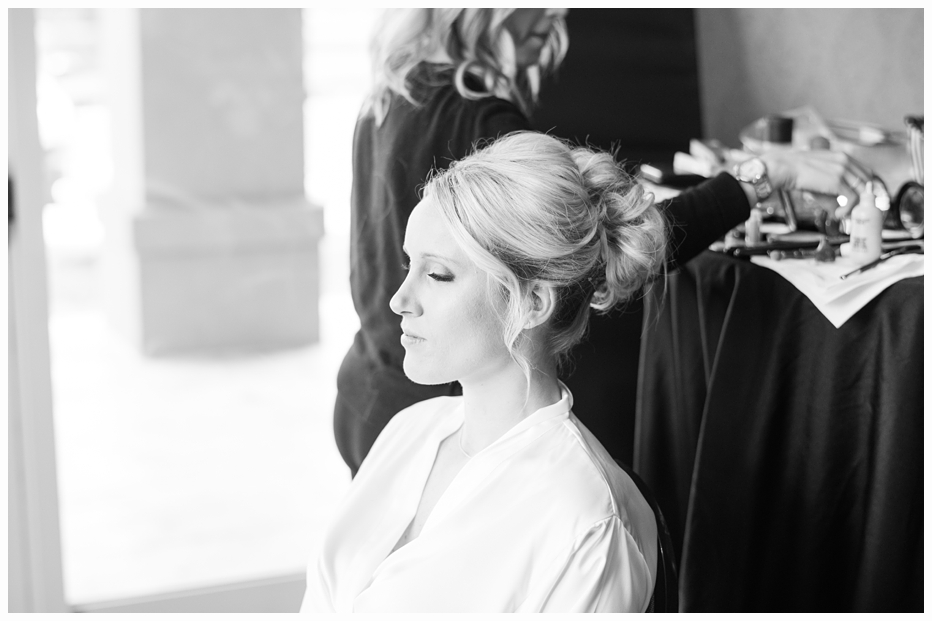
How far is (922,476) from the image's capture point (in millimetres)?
1508

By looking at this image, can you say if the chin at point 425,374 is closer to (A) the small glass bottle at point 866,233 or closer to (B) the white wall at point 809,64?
(A) the small glass bottle at point 866,233

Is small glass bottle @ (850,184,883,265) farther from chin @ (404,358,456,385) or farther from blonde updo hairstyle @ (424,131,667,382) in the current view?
chin @ (404,358,456,385)

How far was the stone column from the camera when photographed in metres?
1.97

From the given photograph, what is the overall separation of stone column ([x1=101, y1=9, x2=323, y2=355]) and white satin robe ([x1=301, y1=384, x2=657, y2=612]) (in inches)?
38.5

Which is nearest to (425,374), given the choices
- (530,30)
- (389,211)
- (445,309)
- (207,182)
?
(445,309)

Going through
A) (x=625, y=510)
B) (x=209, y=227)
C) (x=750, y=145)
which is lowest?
(x=625, y=510)

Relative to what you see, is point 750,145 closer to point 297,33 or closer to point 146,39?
point 297,33

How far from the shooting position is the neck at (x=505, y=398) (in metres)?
1.27

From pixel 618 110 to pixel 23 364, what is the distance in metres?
1.53

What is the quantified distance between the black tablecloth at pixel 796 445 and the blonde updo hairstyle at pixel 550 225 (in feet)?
1.51

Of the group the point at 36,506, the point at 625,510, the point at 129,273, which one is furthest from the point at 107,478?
the point at 625,510

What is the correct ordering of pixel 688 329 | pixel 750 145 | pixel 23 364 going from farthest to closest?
pixel 750 145
pixel 23 364
pixel 688 329

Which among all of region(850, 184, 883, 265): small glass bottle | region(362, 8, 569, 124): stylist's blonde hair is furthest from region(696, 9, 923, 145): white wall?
region(850, 184, 883, 265): small glass bottle

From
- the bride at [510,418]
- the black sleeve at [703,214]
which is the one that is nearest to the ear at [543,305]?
the bride at [510,418]
